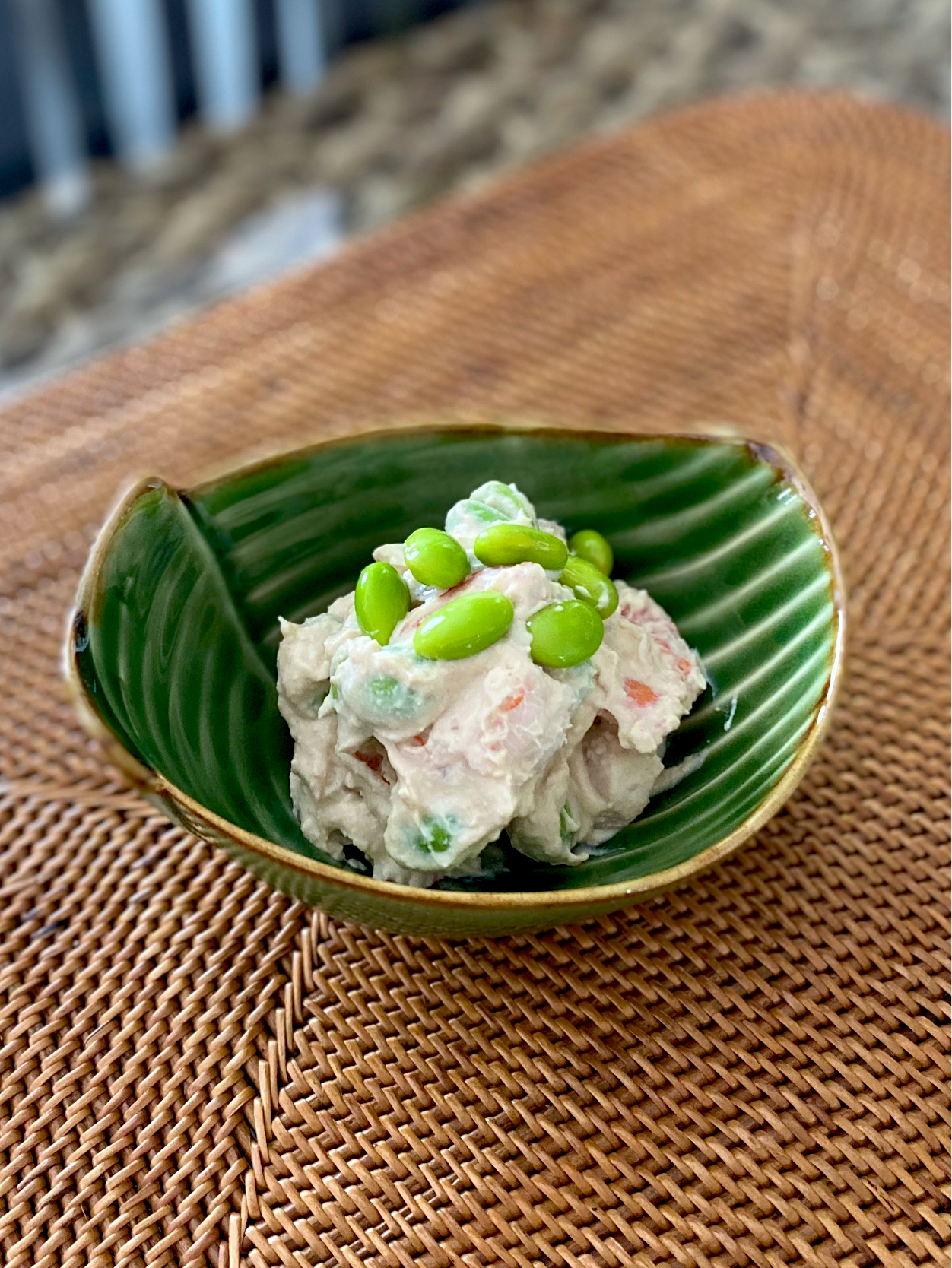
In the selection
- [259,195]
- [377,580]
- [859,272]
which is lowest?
[259,195]

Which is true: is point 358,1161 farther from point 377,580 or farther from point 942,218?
point 942,218

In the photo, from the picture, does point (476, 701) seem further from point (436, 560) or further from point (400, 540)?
point (400, 540)

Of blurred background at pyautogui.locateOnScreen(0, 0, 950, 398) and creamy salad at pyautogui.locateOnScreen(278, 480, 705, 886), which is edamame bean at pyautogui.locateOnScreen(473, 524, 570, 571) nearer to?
creamy salad at pyautogui.locateOnScreen(278, 480, 705, 886)

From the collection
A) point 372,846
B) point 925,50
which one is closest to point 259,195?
point 925,50

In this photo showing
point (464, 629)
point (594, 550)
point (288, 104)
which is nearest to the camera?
point (464, 629)

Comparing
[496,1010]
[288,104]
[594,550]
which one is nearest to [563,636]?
[594,550]

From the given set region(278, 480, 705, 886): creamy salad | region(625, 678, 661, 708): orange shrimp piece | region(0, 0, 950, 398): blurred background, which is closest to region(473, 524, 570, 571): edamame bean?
region(278, 480, 705, 886): creamy salad

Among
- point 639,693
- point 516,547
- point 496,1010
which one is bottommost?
point 496,1010
